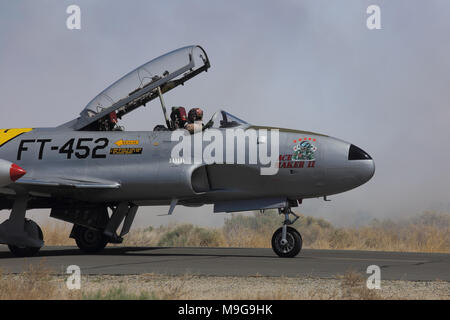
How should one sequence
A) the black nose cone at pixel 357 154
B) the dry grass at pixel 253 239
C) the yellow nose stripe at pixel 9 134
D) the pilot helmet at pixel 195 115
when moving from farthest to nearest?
the dry grass at pixel 253 239 → the yellow nose stripe at pixel 9 134 → the pilot helmet at pixel 195 115 → the black nose cone at pixel 357 154

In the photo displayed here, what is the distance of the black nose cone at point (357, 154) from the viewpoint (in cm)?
1376

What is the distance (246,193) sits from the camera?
47.6ft

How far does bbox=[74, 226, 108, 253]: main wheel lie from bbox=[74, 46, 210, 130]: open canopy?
2577 millimetres

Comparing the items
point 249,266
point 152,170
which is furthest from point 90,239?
point 249,266

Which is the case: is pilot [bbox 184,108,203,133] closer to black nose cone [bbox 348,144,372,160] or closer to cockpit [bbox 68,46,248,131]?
cockpit [bbox 68,46,248,131]

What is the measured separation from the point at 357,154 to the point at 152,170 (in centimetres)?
439

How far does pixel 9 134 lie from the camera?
16.9m

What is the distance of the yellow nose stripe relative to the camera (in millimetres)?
16750

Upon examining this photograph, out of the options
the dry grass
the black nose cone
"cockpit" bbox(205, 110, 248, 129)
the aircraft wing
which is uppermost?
"cockpit" bbox(205, 110, 248, 129)

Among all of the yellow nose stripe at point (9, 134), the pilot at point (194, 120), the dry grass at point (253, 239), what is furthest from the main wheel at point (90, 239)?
the dry grass at point (253, 239)

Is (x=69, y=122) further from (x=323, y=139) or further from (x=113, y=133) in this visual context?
(x=323, y=139)

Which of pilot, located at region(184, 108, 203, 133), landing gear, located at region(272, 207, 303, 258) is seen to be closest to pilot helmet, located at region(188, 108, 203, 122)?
pilot, located at region(184, 108, 203, 133)

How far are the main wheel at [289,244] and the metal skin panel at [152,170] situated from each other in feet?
2.73

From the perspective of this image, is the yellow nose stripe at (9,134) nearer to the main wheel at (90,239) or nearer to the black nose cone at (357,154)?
the main wheel at (90,239)
